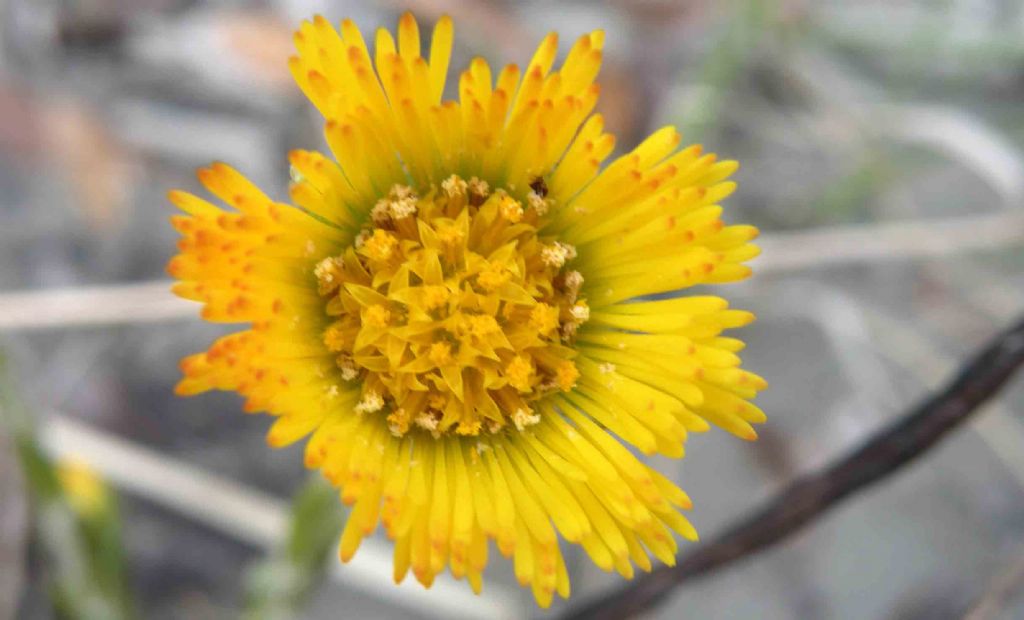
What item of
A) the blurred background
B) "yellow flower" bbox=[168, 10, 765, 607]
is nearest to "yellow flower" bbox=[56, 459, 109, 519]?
the blurred background

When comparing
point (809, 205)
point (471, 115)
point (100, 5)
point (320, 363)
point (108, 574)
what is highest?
point (471, 115)

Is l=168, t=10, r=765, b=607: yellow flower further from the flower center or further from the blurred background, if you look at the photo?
the blurred background

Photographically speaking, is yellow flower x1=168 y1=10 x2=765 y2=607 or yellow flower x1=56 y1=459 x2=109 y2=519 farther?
yellow flower x1=56 y1=459 x2=109 y2=519

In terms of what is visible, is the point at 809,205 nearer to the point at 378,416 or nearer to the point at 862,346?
the point at 862,346

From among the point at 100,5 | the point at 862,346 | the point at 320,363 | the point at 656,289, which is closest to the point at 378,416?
the point at 320,363

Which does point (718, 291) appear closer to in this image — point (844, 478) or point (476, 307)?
point (844, 478)

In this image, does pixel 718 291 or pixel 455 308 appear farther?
pixel 718 291

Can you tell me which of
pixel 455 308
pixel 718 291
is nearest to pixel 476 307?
pixel 455 308
